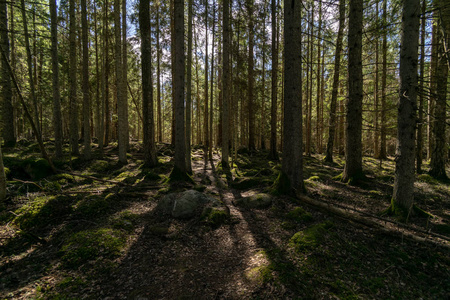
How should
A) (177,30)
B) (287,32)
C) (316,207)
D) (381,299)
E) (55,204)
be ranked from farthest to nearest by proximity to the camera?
(177,30) → (287,32) → (316,207) → (55,204) → (381,299)

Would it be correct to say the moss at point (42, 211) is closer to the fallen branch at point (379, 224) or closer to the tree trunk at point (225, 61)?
the fallen branch at point (379, 224)

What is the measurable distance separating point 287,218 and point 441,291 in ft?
9.57

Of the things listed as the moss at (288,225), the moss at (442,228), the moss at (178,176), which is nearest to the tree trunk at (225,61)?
the moss at (178,176)

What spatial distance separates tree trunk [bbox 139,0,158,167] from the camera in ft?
33.3

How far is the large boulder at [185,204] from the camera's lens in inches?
220

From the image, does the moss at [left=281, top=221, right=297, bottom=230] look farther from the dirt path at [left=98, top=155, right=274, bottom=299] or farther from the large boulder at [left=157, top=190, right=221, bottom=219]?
the large boulder at [left=157, top=190, right=221, bottom=219]

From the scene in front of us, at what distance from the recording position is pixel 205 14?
12289mm

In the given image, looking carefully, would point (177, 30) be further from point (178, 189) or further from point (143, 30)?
point (178, 189)

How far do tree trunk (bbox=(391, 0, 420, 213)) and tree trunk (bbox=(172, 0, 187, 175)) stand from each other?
7.04 meters

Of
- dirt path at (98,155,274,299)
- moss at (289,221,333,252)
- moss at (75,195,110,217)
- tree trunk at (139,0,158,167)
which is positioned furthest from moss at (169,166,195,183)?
moss at (289,221,333,252)

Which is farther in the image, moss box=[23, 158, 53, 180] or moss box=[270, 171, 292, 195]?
moss box=[23, 158, 53, 180]

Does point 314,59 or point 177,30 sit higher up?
point 314,59

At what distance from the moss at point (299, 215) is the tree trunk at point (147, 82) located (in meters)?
8.16

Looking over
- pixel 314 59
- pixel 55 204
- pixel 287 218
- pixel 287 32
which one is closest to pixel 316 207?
pixel 287 218
